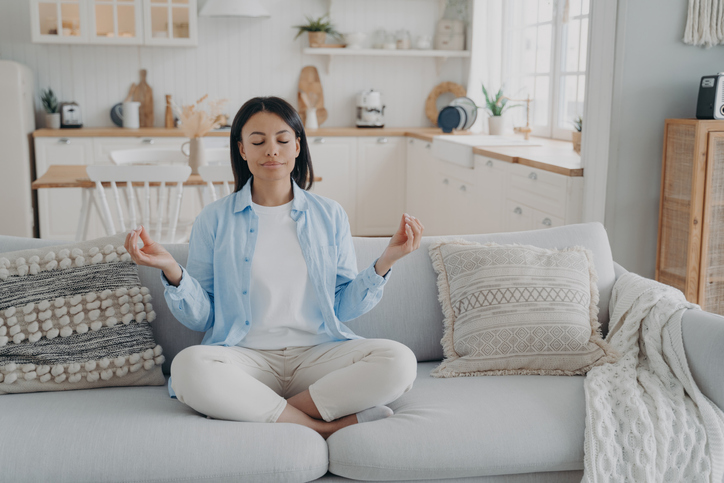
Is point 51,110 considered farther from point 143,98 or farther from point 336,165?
point 336,165

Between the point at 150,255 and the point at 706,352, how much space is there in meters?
1.27

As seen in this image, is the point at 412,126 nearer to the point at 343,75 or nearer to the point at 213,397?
the point at 343,75


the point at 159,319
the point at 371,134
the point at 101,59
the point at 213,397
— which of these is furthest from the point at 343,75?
the point at 213,397

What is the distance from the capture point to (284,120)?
1.75 m

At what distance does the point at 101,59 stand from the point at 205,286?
161 inches

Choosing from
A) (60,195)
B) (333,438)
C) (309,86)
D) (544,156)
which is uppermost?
(309,86)

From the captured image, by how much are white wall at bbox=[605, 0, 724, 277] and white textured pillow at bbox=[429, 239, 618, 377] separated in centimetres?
110

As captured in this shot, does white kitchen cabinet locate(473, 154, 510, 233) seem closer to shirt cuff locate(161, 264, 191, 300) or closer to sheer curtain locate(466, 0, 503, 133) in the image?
sheer curtain locate(466, 0, 503, 133)

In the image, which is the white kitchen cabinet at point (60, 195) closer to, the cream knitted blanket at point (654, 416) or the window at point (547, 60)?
the window at point (547, 60)

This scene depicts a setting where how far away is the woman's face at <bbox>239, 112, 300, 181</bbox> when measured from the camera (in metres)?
1.73

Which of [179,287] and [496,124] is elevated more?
[496,124]

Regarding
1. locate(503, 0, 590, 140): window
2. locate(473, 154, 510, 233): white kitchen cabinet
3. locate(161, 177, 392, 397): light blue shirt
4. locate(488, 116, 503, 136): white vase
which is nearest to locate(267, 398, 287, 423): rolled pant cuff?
locate(161, 177, 392, 397): light blue shirt

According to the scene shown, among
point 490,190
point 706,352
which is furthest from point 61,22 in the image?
point 706,352

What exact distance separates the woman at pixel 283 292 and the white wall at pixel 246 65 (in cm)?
384
